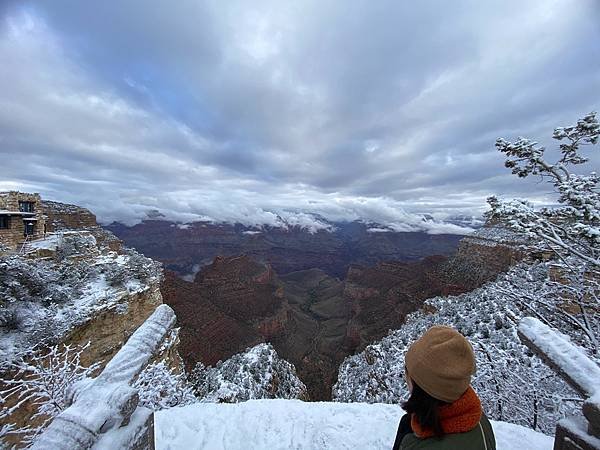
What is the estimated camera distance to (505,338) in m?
12.6

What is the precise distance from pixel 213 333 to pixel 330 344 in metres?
28.4

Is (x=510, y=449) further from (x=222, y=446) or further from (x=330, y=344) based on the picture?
(x=330, y=344)

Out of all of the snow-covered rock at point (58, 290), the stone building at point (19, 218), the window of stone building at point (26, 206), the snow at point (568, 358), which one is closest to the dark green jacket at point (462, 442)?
the snow at point (568, 358)

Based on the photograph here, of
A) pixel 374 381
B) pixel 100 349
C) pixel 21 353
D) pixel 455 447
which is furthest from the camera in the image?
pixel 374 381

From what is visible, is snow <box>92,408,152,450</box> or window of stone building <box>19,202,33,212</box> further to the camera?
window of stone building <box>19,202,33,212</box>

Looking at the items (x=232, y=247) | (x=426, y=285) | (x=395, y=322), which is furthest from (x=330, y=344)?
(x=232, y=247)

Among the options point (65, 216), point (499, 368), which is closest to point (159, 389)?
point (499, 368)

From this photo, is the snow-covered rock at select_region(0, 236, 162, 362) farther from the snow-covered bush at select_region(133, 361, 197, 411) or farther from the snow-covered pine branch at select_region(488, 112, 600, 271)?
the snow-covered pine branch at select_region(488, 112, 600, 271)

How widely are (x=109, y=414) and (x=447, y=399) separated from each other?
2169 millimetres

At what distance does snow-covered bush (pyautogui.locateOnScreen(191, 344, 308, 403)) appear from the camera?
1452 centimetres

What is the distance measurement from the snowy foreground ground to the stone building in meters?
11.8

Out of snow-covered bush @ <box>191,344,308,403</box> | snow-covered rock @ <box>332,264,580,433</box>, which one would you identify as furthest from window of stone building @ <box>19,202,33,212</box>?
snow-covered rock @ <box>332,264,580,433</box>

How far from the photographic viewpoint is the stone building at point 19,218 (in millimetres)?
12078

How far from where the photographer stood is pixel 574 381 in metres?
2.08
